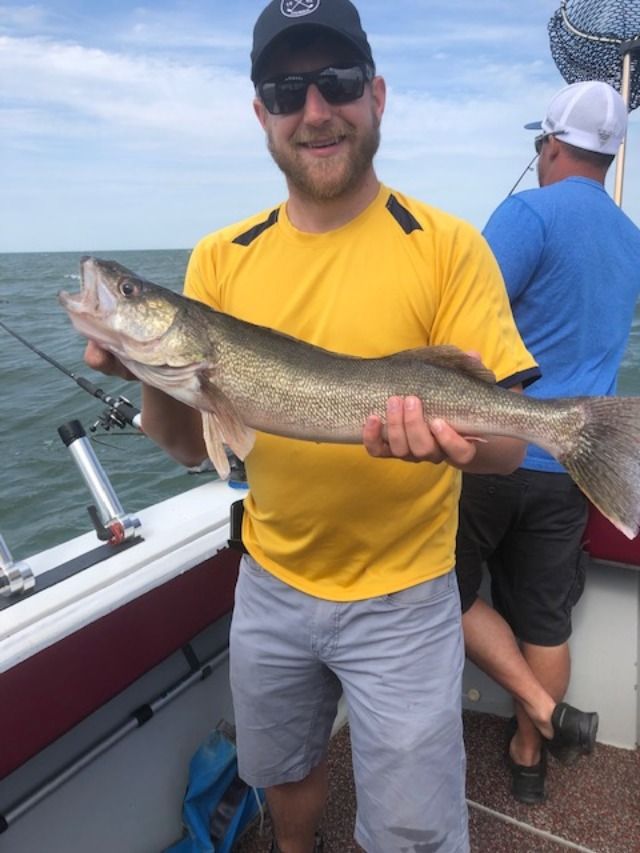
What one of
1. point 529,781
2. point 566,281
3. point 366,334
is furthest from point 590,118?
point 529,781

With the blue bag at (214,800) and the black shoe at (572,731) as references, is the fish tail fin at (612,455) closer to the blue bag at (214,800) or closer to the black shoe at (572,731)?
the black shoe at (572,731)

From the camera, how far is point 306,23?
2369mm

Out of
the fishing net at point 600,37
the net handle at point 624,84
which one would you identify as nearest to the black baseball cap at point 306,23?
the net handle at point 624,84

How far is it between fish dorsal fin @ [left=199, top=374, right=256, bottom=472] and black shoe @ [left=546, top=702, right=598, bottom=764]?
2.06m

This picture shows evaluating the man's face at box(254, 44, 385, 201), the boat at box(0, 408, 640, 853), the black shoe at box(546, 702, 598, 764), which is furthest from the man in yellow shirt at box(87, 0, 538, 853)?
the black shoe at box(546, 702, 598, 764)

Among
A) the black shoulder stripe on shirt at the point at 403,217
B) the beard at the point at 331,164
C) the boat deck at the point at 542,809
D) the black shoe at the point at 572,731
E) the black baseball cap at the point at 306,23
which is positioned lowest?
the boat deck at the point at 542,809

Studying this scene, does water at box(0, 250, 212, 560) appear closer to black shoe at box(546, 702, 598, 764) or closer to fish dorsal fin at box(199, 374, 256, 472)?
fish dorsal fin at box(199, 374, 256, 472)

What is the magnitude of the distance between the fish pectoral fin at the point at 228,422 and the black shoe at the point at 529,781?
95.0 inches

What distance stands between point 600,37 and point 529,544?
433cm

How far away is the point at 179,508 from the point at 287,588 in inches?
49.7

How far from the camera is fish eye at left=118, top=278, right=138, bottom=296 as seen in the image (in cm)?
246

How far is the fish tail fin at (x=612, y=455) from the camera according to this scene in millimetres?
2303

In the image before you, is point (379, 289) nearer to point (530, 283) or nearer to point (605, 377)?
point (530, 283)

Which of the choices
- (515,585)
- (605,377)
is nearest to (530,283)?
(605,377)
